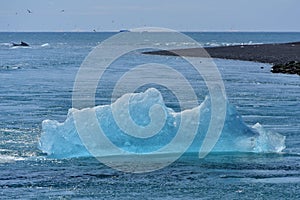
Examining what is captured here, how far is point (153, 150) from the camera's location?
20.6 meters

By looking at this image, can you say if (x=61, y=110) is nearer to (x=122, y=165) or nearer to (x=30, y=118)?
(x=30, y=118)

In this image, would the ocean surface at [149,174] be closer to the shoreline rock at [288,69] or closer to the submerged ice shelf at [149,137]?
the submerged ice shelf at [149,137]

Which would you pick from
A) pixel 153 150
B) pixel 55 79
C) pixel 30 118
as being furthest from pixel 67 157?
pixel 55 79

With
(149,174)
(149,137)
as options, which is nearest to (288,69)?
(149,137)

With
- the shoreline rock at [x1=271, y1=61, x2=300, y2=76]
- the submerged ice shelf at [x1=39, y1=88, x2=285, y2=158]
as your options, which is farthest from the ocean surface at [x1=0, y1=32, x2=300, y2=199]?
the shoreline rock at [x1=271, y1=61, x2=300, y2=76]

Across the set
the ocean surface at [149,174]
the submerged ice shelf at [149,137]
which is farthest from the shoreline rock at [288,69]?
the submerged ice shelf at [149,137]

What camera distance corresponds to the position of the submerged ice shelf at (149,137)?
20.3 m

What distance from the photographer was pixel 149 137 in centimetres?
2045

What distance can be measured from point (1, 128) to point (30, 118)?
97.2 inches

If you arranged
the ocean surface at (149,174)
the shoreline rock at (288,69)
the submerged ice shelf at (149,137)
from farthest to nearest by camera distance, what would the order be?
the shoreline rock at (288,69) < the submerged ice shelf at (149,137) < the ocean surface at (149,174)

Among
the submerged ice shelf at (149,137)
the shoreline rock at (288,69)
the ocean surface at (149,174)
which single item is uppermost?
the shoreline rock at (288,69)

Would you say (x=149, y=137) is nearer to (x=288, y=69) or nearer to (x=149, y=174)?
(x=149, y=174)

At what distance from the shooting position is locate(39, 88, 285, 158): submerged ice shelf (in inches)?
800

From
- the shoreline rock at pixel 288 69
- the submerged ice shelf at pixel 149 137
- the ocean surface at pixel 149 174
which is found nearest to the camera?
the ocean surface at pixel 149 174
